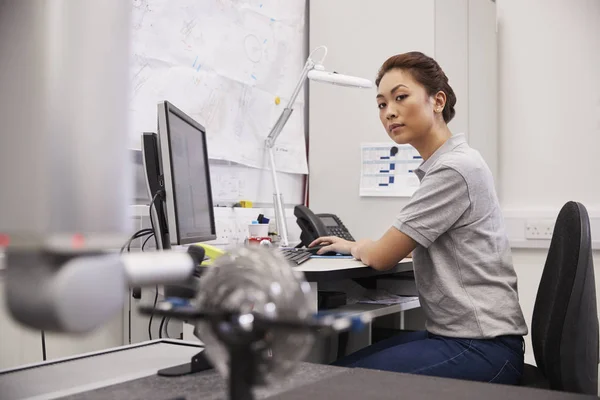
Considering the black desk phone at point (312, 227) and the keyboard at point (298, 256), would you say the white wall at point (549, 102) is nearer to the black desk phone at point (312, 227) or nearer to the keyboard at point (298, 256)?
the black desk phone at point (312, 227)

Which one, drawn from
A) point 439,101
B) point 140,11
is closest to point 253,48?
point 140,11

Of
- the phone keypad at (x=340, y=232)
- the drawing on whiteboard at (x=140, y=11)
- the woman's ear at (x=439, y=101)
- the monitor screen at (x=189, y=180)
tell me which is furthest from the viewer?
the phone keypad at (x=340, y=232)

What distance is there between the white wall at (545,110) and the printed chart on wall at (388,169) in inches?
19.8

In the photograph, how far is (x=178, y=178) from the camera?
1510 millimetres

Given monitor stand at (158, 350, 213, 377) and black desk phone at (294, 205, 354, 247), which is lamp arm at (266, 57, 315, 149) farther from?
monitor stand at (158, 350, 213, 377)

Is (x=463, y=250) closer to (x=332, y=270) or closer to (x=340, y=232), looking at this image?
(x=332, y=270)

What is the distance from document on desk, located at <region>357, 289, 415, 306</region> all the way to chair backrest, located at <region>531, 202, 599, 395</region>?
1.73ft

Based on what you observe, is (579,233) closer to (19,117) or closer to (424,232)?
(424,232)

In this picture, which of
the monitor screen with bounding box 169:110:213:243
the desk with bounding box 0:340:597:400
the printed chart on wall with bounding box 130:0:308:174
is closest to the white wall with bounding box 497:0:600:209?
the printed chart on wall with bounding box 130:0:308:174

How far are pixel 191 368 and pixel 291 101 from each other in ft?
5.26

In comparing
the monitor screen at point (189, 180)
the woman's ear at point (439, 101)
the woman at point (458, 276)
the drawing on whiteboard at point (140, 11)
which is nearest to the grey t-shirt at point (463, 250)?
the woman at point (458, 276)

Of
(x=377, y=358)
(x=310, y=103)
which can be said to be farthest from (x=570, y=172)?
(x=377, y=358)

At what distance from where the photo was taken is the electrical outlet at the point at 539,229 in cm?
256

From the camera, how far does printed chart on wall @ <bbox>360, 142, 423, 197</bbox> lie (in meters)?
2.47
